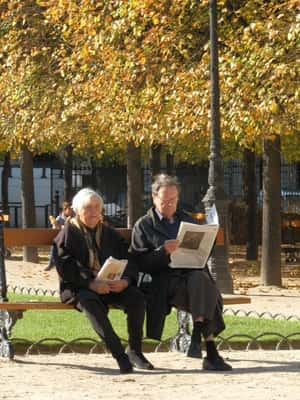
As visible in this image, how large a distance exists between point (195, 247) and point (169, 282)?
340 millimetres

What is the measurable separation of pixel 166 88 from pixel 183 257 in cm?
1179

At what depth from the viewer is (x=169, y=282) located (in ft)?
33.1

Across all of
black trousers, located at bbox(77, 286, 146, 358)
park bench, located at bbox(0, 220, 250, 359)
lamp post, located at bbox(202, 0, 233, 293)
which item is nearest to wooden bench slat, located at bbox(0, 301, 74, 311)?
park bench, located at bbox(0, 220, 250, 359)

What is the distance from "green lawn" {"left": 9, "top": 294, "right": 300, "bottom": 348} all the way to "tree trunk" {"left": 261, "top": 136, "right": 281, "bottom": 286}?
767 centimetres

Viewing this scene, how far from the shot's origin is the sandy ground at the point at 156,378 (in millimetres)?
8578

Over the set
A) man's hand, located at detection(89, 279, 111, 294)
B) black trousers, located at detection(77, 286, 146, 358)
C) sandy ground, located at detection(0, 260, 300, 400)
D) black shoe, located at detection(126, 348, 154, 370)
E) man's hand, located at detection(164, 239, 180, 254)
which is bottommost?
sandy ground, located at detection(0, 260, 300, 400)

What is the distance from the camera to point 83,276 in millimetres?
9820

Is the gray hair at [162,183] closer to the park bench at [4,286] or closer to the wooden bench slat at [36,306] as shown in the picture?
the park bench at [4,286]

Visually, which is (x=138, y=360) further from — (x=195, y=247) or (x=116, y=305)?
(x=195, y=247)

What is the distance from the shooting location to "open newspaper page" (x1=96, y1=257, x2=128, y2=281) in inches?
380

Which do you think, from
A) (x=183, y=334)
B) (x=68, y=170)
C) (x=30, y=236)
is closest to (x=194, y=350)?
(x=183, y=334)

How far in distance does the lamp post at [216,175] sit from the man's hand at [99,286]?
937 centimetres

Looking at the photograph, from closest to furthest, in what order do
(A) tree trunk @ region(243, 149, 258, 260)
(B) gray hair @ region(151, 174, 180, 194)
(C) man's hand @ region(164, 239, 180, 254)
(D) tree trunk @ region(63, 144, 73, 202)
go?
(C) man's hand @ region(164, 239, 180, 254) → (B) gray hair @ region(151, 174, 180, 194) → (A) tree trunk @ region(243, 149, 258, 260) → (D) tree trunk @ region(63, 144, 73, 202)

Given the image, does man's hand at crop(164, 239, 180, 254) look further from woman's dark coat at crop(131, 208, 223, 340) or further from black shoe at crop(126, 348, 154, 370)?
black shoe at crop(126, 348, 154, 370)
